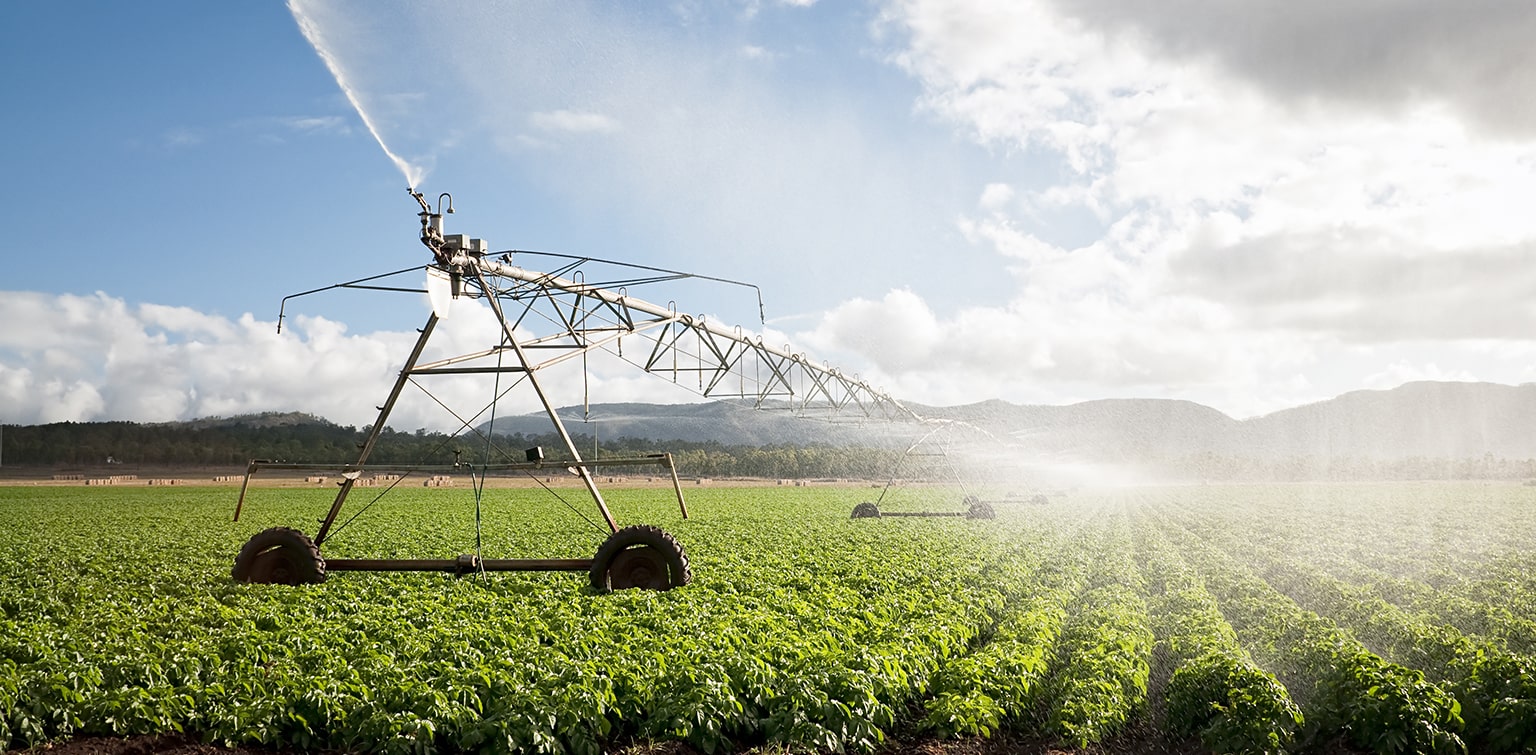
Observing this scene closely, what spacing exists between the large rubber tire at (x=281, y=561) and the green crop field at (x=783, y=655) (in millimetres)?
633

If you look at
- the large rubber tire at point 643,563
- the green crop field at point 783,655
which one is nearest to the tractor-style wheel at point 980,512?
the green crop field at point 783,655

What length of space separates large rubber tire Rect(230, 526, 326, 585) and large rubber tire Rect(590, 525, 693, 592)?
521 cm

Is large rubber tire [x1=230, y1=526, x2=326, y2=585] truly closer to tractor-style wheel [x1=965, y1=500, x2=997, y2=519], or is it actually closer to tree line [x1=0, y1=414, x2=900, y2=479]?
tractor-style wheel [x1=965, y1=500, x2=997, y2=519]

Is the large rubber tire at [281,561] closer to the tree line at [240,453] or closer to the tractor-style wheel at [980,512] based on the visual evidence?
the tractor-style wheel at [980,512]

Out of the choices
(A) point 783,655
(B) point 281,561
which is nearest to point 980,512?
(B) point 281,561

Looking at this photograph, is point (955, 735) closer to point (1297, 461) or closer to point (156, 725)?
point (156, 725)

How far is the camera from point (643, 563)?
52.8ft

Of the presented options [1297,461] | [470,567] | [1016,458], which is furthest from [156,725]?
[1297,461]

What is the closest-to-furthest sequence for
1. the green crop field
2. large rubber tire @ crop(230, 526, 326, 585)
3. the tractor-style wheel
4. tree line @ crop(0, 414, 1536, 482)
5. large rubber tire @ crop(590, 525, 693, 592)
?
the green crop field → large rubber tire @ crop(590, 525, 693, 592) → large rubber tire @ crop(230, 526, 326, 585) → the tractor-style wheel → tree line @ crop(0, 414, 1536, 482)

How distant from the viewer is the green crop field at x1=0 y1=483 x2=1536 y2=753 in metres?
9.10

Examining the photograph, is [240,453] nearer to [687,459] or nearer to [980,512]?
[687,459]

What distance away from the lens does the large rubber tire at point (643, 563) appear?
52.5ft

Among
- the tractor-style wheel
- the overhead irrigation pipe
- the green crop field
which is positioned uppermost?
the overhead irrigation pipe

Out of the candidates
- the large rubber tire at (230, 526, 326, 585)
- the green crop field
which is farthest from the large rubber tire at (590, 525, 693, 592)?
the large rubber tire at (230, 526, 326, 585)
